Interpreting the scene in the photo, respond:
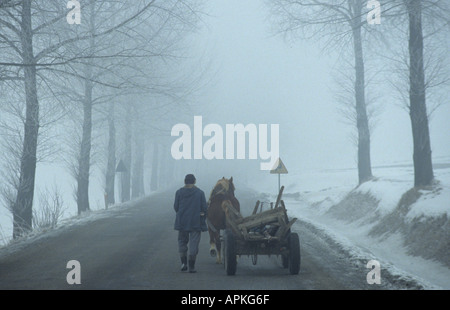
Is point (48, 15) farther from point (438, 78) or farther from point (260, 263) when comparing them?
point (438, 78)

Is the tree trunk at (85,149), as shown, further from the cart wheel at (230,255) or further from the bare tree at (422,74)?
the cart wheel at (230,255)

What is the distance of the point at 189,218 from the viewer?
9.73 metres

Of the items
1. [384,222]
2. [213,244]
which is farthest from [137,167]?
[213,244]

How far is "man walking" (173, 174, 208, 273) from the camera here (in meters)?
9.73

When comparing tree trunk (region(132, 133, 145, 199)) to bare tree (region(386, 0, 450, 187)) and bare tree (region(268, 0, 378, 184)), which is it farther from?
bare tree (region(386, 0, 450, 187))

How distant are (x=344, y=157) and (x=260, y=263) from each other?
315ft

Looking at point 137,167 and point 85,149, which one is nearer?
point 85,149

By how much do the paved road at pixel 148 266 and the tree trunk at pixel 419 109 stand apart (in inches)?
141

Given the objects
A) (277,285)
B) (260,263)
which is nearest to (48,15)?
(260,263)

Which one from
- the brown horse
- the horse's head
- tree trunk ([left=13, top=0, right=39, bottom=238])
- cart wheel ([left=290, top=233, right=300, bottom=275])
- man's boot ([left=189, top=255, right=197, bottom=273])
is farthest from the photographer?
tree trunk ([left=13, top=0, right=39, bottom=238])

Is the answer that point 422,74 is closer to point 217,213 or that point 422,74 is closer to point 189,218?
point 217,213

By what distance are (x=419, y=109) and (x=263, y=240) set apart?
26.2 feet

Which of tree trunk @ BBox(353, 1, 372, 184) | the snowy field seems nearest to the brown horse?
the snowy field

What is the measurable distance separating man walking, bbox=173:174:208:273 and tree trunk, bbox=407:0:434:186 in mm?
7720
